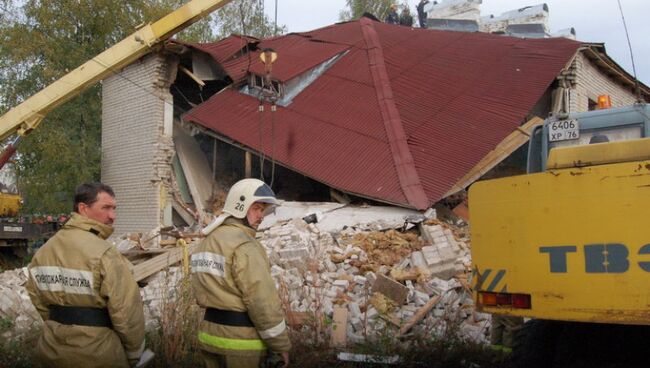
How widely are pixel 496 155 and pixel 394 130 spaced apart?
7.08 feet

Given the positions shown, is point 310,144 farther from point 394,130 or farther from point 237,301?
point 237,301

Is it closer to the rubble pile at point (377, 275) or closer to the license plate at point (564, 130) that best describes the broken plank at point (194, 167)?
the rubble pile at point (377, 275)

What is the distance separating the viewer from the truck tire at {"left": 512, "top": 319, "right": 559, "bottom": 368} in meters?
3.89

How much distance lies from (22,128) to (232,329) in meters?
11.6

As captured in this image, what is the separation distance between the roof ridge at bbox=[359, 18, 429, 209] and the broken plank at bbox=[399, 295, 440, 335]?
12.4 feet

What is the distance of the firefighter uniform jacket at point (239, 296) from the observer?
3.24 m

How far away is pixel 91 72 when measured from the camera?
13016 millimetres

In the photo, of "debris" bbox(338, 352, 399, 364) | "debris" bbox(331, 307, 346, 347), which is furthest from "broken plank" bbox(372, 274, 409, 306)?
"debris" bbox(338, 352, 399, 364)

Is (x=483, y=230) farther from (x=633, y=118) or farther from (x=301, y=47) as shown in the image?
(x=301, y=47)

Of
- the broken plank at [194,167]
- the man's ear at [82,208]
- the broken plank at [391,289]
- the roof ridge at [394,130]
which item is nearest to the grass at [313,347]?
the broken plank at [391,289]

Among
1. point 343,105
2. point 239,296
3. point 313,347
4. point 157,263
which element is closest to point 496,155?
point 343,105

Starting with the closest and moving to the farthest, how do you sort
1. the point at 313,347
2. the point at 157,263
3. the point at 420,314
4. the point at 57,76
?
the point at 313,347 → the point at 420,314 → the point at 157,263 → the point at 57,76

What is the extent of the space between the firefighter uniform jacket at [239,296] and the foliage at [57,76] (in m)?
14.8

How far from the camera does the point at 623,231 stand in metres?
3.15
